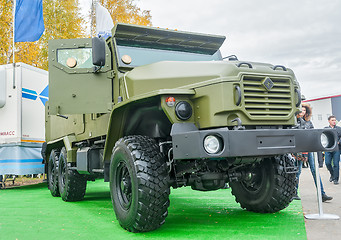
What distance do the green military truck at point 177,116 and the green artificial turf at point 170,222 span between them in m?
0.26

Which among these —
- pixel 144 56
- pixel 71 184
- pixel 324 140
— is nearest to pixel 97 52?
pixel 144 56

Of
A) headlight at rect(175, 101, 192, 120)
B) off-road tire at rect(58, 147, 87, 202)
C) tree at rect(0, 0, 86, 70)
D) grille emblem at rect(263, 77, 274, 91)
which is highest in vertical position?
tree at rect(0, 0, 86, 70)

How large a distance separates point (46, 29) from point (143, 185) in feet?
70.2

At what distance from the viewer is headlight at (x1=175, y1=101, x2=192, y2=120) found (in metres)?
4.20

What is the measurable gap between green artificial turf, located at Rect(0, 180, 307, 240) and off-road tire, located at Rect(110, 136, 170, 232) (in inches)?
6.8

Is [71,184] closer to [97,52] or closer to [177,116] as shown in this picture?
[97,52]

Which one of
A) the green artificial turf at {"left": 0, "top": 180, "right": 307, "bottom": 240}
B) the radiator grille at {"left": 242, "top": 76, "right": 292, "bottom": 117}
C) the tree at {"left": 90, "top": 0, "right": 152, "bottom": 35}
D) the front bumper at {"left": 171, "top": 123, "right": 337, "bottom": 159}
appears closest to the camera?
the front bumper at {"left": 171, "top": 123, "right": 337, "bottom": 159}

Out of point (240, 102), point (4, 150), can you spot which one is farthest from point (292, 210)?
point (4, 150)

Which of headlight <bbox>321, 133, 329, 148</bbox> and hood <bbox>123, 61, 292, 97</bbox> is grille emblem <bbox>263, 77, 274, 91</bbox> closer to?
hood <bbox>123, 61, 292, 97</bbox>

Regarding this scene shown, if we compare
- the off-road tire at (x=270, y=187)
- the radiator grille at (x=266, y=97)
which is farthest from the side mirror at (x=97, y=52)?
A: the off-road tire at (x=270, y=187)

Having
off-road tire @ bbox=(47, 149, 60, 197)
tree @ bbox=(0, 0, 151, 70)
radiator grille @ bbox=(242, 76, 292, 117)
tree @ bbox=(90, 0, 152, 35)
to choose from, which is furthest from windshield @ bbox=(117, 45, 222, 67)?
tree @ bbox=(90, 0, 152, 35)

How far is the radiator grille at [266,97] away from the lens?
14.0 feet

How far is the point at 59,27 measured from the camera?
935 inches

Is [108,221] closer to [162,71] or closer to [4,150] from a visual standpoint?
[162,71]
